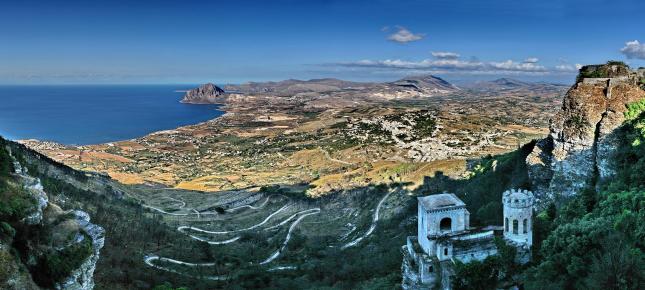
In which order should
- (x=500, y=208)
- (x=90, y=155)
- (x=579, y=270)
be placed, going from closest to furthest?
(x=579, y=270) < (x=500, y=208) < (x=90, y=155)

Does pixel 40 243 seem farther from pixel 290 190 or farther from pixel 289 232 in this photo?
pixel 290 190

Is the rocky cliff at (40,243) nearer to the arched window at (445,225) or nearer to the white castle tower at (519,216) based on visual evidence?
the arched window at (445,225)

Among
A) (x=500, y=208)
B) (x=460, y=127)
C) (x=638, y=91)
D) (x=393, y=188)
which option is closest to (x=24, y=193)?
(x=500, y=208)

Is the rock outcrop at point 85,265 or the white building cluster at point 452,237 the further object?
the white building cluster at point 452,237

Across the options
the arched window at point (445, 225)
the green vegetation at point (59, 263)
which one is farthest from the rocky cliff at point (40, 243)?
the arched window at point (445, 225)

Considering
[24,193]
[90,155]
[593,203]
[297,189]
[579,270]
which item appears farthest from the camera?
[90,155]

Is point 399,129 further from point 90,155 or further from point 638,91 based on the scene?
point 638,91
